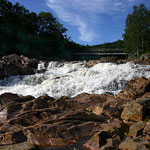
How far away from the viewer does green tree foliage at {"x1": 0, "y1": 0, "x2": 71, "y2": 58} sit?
1401 inches

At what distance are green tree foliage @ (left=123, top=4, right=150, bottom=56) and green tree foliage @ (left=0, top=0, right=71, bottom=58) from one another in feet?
60.9

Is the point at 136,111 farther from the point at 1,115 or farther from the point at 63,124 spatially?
the point at 1,115

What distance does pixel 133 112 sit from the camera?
534 centimetres

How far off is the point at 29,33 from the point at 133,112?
1589 inches

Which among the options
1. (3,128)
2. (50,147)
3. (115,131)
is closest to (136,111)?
(115,131)


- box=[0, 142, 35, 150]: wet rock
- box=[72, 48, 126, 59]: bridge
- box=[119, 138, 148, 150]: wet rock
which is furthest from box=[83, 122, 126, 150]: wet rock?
box=[72, 48, 126, 59]: bridge

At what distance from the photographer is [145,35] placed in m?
35.4

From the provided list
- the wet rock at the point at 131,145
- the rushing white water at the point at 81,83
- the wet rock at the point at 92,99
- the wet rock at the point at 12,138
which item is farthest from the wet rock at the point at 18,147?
the rushing white water at the point at 81,83

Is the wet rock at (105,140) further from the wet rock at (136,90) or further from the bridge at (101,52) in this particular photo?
the bridge at (101,52)

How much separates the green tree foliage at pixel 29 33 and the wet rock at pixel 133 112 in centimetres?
3170

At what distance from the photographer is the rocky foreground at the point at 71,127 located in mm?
3662

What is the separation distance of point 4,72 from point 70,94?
8279 millimetres

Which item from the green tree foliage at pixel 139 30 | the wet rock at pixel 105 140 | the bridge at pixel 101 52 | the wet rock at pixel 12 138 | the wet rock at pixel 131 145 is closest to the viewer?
the wet rock at pixel 131 145

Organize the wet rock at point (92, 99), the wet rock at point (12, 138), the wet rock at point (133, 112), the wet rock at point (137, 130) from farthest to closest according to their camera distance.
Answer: the wet rock at point (92, 99) < the wet rock at point (133, 112) < the wet rock at point (12, 138) < the wet rock at point (137, 130)
